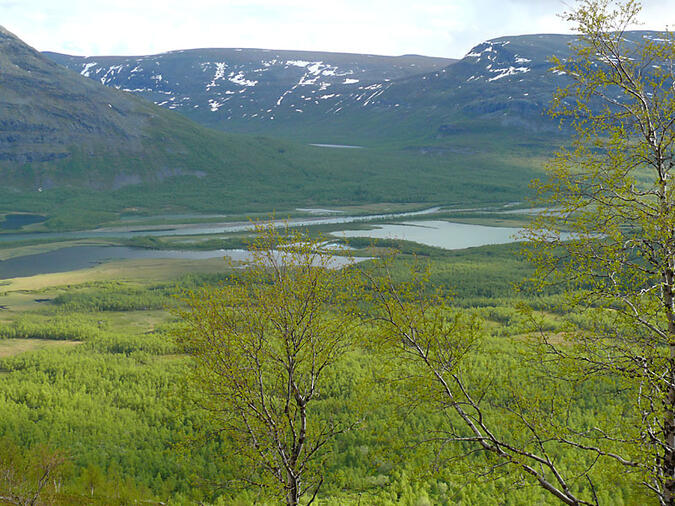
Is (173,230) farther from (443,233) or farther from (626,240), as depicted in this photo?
(626,240)

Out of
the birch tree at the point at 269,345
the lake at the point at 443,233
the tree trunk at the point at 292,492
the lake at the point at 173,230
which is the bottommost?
the lake at the point at 443,233

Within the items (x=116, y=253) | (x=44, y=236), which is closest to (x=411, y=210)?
(x=116, y=253)

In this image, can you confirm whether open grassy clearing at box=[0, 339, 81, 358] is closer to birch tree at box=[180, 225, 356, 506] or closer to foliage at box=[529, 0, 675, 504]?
birch tree at box=[180, 225, 356, 506]

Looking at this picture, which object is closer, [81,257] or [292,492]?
[292,492]

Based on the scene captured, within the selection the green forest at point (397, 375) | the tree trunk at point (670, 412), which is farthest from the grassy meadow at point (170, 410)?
the tree trunk at point (670, 412)

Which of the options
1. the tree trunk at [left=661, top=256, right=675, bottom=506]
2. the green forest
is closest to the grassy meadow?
the green forest

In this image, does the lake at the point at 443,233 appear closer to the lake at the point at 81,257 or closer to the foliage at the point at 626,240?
the lake at the point at 81,257

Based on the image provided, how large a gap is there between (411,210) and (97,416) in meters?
126

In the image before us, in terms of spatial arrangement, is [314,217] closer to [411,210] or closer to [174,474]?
[411,210]

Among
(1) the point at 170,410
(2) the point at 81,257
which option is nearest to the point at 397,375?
(1) the point at 170,410

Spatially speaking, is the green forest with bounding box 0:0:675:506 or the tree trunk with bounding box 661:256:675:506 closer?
the tree trunk with bounding box 661:256:675:506

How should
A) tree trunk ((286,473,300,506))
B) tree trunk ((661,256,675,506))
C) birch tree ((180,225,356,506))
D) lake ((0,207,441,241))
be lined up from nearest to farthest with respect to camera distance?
tree trunk ((661,256,675,506)), tree trunk ((286,473,300,506)), birch tree ((180,225,356,506)), lake ((0,207,441,241))

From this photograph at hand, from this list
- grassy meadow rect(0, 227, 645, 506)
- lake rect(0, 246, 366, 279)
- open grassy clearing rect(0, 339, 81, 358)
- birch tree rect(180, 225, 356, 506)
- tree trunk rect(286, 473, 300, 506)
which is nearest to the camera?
tree trunk rect(286, 473, 300, 506)

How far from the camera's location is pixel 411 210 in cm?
15312
